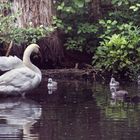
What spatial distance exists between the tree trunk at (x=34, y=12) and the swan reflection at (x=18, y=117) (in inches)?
180

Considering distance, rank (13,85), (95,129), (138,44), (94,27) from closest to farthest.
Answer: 1. (95,129)
2. (13,85)
3. (138,44)
4. (94,27)

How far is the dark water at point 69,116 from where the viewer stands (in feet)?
30.0

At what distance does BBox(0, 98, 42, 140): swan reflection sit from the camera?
9258 millimetres

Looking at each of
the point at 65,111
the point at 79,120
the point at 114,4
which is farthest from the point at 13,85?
the point at 114,4

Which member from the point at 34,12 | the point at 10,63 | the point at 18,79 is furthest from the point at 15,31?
the point at 18,79

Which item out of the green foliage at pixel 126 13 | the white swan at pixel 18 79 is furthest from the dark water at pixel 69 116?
the green foliage at pixel 126 13

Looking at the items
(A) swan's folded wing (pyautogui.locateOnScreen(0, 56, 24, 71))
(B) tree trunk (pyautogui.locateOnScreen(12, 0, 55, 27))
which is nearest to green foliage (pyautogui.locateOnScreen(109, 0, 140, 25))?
(B) tree trunk (pyautogui.locateOnScreen(12, 0, 55, 27))

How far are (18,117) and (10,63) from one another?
3.74m

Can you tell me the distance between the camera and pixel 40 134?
361 inches

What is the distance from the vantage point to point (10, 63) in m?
14.1

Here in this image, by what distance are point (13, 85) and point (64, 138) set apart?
4.51 m

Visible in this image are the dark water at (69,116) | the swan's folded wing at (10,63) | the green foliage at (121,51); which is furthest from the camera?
the green foliage at (121,51)

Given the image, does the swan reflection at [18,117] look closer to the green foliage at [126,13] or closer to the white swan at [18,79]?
the white swan at [18,79]

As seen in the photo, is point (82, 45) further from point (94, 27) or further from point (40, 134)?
point (40, 134)
